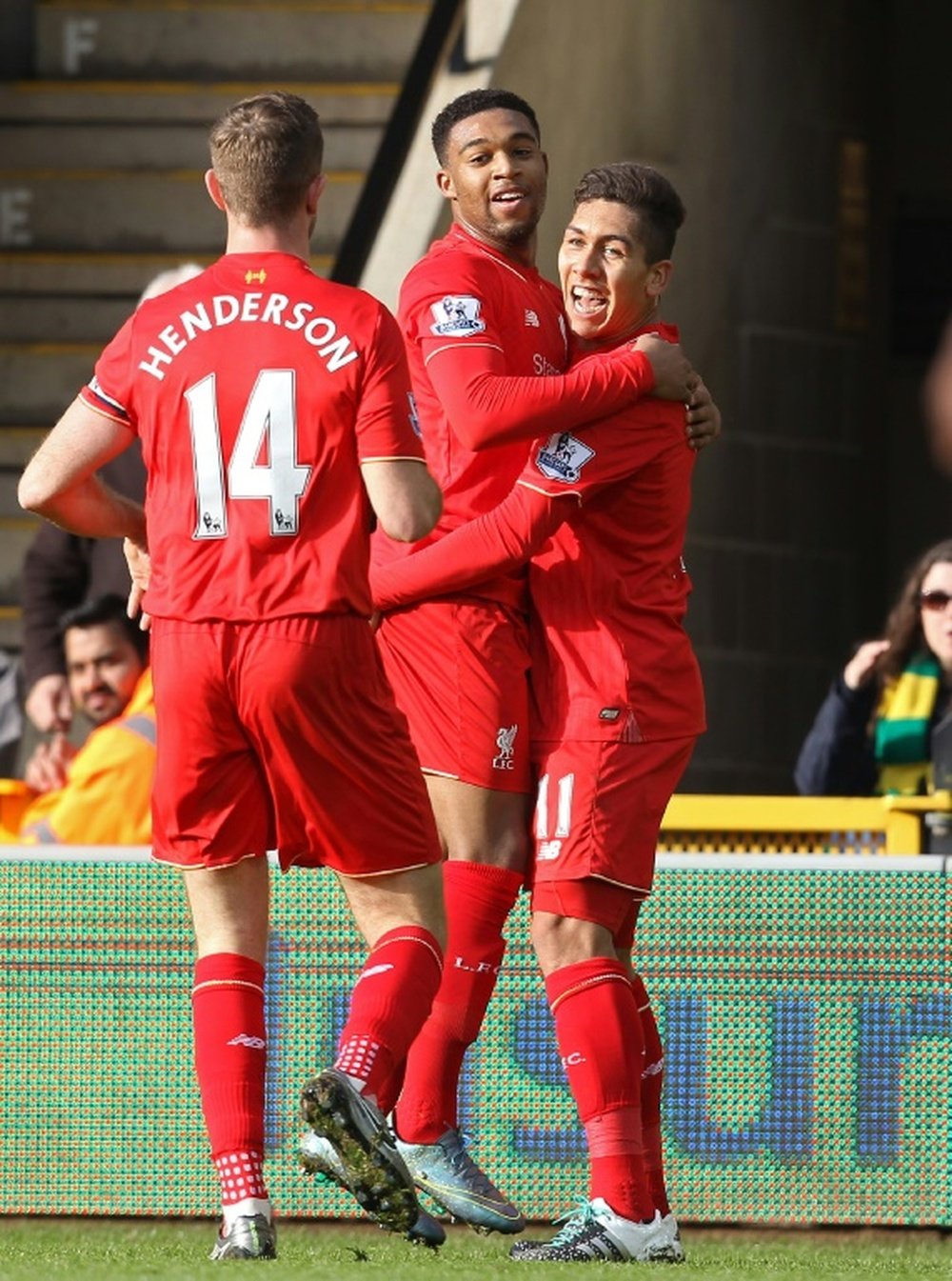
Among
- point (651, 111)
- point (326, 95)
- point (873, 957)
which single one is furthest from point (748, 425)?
point (873, 957)

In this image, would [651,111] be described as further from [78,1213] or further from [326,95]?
[78,1213]

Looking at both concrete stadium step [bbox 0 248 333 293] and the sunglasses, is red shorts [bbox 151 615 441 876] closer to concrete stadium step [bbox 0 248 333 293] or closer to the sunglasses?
the sunglasses

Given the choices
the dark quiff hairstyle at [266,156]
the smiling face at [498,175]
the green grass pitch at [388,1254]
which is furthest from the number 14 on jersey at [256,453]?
the green grass pitch at [388,1254]

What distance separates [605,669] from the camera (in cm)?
568

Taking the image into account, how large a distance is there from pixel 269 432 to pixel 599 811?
100 centimetres

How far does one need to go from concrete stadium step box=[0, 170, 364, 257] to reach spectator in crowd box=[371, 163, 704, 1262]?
20.8 ft

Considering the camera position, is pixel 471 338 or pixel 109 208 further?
pixel 109 208

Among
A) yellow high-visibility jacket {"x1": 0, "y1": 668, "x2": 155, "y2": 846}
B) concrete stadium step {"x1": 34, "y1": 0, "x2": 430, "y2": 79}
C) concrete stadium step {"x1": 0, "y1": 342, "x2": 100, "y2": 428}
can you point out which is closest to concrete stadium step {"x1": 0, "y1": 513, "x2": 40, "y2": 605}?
concrete stadium step {"x1": 0, "y1": 342, "x2": 100, "y2": 428}

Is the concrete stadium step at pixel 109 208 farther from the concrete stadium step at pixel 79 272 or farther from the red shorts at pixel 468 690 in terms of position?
the red shorts at pixel 468 690

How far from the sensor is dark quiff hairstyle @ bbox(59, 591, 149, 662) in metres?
8.47

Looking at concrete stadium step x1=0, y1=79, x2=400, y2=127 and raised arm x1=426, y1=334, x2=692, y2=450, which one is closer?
→ raised arm x1=426, y1=334, x2=692, y2=450

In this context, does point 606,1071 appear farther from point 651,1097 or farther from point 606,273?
point 606,273

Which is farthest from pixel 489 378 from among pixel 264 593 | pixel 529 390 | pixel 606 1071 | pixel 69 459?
pixel 606 1071

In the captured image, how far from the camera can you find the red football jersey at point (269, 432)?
5.17 metres
